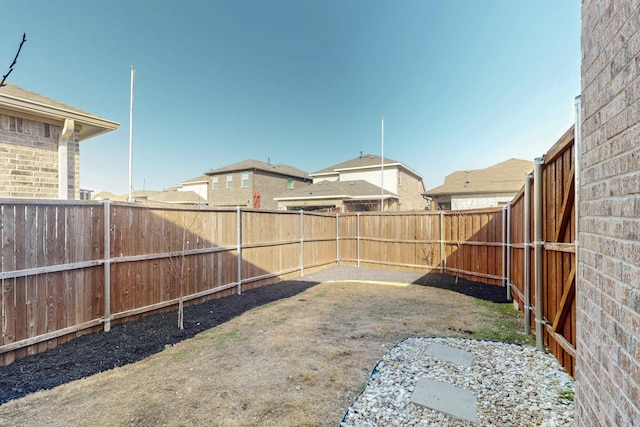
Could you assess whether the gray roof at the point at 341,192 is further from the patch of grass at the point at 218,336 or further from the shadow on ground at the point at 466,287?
the patch of grass at the point at 218,336

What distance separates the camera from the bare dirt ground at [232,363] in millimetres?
2773

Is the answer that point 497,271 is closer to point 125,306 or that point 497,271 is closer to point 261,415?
point 261,415

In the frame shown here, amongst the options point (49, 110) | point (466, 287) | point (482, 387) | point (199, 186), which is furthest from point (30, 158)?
point (199, 186)

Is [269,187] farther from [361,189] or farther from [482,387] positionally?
[482,387]

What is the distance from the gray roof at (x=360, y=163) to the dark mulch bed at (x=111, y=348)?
17372mm

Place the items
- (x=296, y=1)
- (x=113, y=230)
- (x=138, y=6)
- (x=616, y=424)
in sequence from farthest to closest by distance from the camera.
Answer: (x=296, y=1) < (x=138, y=6) < (x=113, y=230) < (x=616, y=424)

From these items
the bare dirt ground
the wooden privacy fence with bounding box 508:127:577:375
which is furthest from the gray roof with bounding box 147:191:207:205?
the wooden privacy fence with bounding box 508:127:577:375

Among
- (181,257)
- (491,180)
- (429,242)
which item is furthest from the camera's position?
(491,180)

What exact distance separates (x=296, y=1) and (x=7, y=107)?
949 cm

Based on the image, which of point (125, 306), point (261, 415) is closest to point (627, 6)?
point (261, 415)

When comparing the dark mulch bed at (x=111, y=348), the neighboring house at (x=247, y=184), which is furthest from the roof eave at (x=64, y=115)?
the neighboring house at (x=247, y=184)

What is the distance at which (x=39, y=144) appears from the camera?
665cm

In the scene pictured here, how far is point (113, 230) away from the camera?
A: 4879 millimetres

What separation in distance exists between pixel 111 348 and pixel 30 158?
534 centimetres
